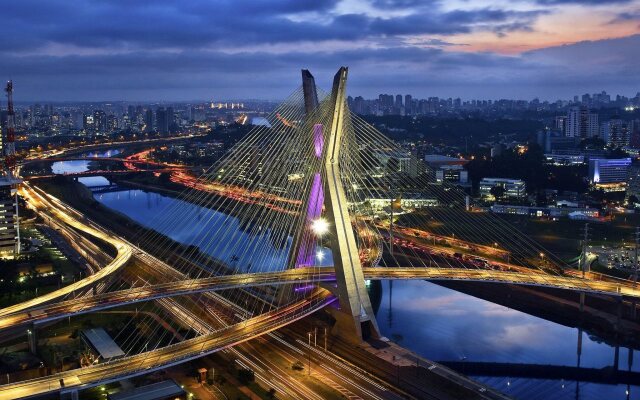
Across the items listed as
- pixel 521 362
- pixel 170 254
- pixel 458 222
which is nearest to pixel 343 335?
pixel 521 362

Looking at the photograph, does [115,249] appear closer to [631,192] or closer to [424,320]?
[424,320]

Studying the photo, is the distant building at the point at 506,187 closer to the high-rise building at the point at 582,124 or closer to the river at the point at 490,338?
the river at the point at 490,338

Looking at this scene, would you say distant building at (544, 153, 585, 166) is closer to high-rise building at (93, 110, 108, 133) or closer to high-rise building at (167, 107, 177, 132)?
high-rise building at (167, 107, 177, 132)

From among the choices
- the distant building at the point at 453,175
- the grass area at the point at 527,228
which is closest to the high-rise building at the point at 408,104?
the distant building at the point at 453,175

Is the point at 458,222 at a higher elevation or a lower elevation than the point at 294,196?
lower

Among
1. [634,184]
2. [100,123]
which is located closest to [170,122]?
[100,123]

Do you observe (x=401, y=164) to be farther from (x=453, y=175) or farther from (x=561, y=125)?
(x=561, y=125)
